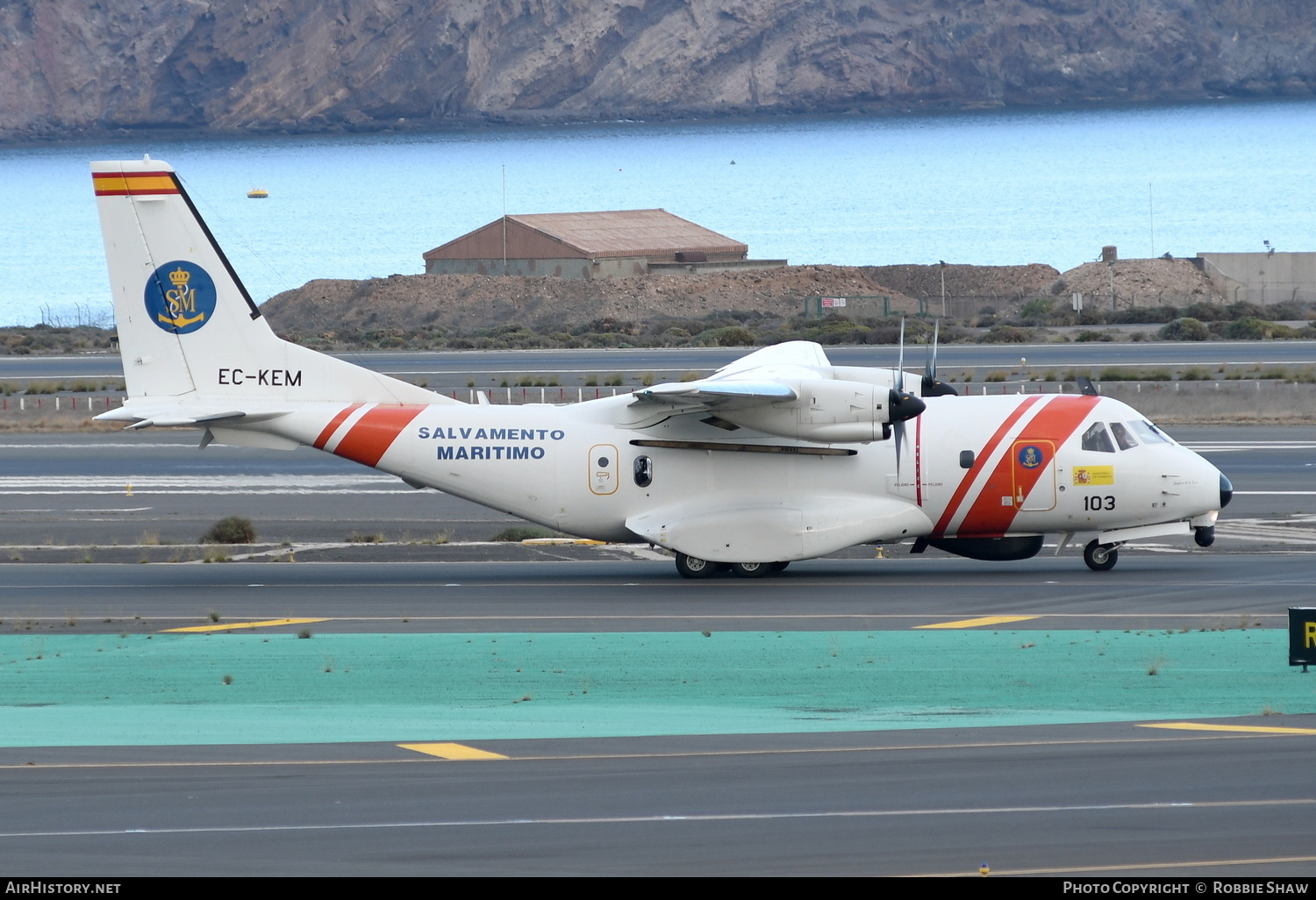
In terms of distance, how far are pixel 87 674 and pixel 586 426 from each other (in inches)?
366

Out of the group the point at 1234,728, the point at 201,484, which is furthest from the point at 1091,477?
the point at 201,484

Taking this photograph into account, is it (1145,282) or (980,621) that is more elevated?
(1145,282)

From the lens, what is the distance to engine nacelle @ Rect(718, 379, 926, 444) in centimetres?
2364

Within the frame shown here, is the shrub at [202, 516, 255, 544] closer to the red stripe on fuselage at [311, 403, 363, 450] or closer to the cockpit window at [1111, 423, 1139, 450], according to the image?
the red stripe on fuselage at [311, 403, 363, 450]

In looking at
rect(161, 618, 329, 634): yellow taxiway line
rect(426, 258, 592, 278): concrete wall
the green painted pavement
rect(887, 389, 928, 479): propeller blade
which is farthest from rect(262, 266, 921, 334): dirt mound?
the green painted pavement

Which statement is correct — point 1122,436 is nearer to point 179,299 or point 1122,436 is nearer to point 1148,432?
point 1148,432

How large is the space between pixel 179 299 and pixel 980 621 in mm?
13781

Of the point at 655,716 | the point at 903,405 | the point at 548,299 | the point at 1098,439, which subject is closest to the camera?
the point at 655,716

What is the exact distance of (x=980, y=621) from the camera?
21391mm

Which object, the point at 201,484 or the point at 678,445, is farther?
the point at 201,484

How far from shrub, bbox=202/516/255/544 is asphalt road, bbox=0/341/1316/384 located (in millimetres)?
25840

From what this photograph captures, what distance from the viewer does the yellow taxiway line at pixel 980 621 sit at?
2111cm

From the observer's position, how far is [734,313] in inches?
3440
